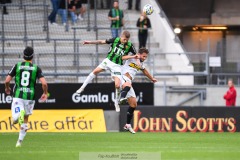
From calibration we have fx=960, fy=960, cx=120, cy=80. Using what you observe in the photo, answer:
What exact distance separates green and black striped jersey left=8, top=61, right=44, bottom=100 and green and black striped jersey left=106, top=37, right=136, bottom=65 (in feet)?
17.9

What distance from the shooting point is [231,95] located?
34.6 meters

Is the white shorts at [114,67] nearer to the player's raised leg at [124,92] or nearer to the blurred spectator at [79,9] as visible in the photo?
the player's raised leg at [124,92]

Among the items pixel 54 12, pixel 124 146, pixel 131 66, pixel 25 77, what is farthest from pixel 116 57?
pixel 54 12

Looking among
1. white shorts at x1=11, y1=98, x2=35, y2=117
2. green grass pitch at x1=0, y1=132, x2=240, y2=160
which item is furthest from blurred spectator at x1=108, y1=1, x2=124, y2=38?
white shorts at x1=11, y1=98, x2=35, y2=117

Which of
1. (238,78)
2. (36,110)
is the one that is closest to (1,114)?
(36,110)

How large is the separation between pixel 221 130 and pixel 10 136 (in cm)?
809

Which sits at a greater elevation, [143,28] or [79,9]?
[79,9]

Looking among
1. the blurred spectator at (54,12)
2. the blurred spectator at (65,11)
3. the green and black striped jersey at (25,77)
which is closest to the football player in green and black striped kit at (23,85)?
the green and black striped jersey at (25,77)

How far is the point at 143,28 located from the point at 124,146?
565 inches

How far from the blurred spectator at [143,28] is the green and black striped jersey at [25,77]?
14.7 m

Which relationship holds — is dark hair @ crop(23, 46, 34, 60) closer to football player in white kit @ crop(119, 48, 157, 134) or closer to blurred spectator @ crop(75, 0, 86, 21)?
football player in white kit @ crop(119, 48, 157, 134)

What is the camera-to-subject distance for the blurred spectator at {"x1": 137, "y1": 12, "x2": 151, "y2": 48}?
36688mm

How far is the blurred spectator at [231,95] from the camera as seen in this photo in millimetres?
34594

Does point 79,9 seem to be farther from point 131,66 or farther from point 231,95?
point 131,66
